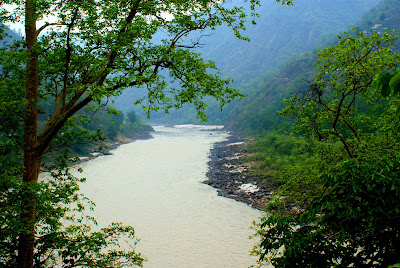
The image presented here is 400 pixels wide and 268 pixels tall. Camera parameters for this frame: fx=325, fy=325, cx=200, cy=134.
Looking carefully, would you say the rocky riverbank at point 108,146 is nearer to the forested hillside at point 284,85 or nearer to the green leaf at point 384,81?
the green leaf at point 384,81

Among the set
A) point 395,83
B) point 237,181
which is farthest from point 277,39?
point 395,83

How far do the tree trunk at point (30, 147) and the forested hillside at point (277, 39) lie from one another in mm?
119651

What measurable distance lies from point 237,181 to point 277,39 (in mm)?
154210

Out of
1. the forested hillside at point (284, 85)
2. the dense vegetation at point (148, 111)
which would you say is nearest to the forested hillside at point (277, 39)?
the forested hillside at point (284, 85)

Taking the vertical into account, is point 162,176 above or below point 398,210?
below

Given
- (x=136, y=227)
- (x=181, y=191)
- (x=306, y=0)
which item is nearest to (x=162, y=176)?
(x=181, y=191)

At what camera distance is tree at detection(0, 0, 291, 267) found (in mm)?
5883

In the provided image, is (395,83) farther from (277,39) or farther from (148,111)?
(277,39)

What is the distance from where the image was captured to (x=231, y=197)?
71.1ft

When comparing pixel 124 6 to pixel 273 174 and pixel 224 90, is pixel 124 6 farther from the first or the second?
pixel 273 174

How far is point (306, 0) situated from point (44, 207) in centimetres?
21446

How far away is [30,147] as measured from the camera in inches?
264

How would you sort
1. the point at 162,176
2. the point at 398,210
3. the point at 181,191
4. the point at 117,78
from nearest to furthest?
the point at 398,210 < the point at 117,78 < the point at 181,191 < the point at 162,176

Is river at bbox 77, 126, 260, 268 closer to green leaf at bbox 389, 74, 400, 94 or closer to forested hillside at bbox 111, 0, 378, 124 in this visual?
green leaf at bbox 389, 74, 400, 94
